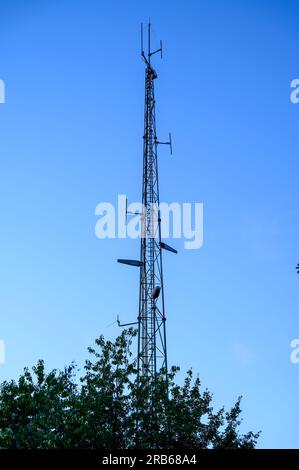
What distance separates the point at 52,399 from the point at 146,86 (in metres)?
20.2

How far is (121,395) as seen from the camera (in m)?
26.8

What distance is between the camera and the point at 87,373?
2747 centimetres

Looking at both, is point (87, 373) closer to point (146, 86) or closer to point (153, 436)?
point (153, 436)
